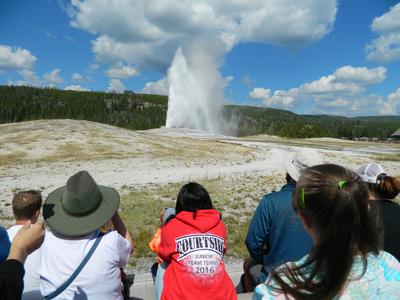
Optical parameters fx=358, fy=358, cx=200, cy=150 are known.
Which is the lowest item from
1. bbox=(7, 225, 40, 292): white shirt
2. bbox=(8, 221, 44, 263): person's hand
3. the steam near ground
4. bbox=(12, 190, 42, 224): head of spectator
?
the steam near ground

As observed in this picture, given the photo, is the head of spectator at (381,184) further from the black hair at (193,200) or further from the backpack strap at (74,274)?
the backpack strap at (74,274)

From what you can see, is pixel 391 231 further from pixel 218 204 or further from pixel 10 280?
pixel 218 204

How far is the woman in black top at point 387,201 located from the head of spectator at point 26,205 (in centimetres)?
271

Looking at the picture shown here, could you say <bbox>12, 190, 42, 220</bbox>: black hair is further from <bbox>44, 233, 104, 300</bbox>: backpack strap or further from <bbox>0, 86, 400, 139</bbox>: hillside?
<bbox>0, 86, 400, 139</bbox>: hillside

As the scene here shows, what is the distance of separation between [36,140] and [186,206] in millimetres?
31233

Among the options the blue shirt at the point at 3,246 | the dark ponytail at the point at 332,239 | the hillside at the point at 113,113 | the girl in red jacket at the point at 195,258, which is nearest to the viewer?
the dark ponytail at the point at 332,239

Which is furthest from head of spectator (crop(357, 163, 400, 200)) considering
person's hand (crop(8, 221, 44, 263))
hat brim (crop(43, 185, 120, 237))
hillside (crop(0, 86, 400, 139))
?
hillside (crop(0, 86, 400, 139))

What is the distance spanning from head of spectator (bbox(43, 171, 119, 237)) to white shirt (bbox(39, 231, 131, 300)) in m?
0.09

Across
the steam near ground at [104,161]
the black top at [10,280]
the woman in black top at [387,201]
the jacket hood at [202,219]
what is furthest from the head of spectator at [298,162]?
the steam near ground at [104,161]

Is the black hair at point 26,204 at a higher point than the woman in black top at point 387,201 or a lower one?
lower

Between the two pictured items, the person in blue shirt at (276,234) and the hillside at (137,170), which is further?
the hillside at (137,170)

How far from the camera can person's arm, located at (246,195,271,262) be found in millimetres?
3146

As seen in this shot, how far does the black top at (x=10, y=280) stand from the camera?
5.32 ft

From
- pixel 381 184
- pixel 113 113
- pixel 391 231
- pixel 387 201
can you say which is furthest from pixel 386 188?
pixel 113 113
